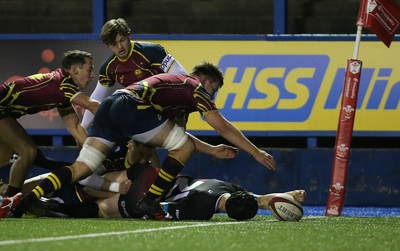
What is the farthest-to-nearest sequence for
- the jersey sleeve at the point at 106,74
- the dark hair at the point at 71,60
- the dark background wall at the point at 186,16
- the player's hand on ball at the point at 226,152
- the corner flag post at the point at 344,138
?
the dark background wall at the point at 186,16 → the jersey sleeve at the point at 106,74 → the corner flag post at the point at 344,138 → the dark hair at the point at 71,60 → the player's hand on ball at the point at 226,152

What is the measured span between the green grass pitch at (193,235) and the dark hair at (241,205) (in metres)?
0.07

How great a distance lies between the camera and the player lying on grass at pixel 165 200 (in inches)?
370

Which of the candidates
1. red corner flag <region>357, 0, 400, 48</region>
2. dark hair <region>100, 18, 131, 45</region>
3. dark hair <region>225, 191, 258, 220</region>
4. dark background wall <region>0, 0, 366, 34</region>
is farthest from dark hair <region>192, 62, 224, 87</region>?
dark background wall <region>0, 0, 366, 34</region>

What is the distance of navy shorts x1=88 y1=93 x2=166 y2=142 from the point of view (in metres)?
9.32

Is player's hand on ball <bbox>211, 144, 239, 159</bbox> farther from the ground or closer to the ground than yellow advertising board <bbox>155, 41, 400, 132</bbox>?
closer to the ground

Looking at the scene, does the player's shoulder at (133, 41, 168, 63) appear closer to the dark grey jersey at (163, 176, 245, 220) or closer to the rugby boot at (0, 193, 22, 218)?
the dark grey jersey at (163, 176, 245, 220)

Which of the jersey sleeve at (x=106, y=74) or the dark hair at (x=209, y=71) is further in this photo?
the jersey sleeve at (x=106, y=74)

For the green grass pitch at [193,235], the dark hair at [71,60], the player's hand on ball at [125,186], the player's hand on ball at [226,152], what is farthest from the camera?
the dark hair at [71,60]

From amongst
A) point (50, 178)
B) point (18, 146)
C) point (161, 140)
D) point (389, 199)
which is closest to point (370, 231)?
point (161, 140)

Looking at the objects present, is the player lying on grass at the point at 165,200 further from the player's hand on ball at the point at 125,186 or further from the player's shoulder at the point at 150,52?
the player's shoulder at the point at 150,52

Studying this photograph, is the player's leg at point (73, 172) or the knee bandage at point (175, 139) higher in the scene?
the knee bandage at point (175, 139)

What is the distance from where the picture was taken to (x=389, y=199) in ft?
43.0

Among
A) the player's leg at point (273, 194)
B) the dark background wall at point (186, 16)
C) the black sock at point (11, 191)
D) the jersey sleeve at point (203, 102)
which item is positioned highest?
the dark background wall at point (186, 16)

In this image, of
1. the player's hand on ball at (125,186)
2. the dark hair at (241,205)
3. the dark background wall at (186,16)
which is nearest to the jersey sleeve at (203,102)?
the dark hair at (241,205)
